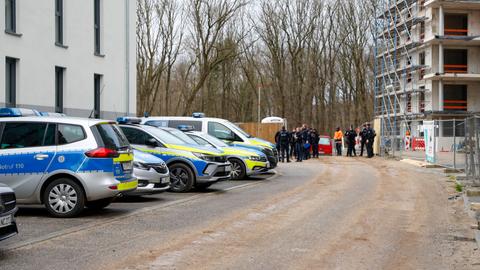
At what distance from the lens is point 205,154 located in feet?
52.5

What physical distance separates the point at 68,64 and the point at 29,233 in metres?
15.3

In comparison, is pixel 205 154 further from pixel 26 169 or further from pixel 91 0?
pixel 91 0

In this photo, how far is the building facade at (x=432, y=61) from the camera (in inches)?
2000

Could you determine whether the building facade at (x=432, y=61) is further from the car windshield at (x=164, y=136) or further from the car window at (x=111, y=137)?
the car window at (x=111, y=137)

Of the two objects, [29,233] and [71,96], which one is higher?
[71,96]

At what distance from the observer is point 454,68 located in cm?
5209

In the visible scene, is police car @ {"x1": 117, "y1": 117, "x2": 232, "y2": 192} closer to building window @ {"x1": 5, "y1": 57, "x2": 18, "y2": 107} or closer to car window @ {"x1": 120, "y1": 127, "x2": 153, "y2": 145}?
car window @ {"x1": 120, "y1": 127, "x2": 153, "y2": 145}

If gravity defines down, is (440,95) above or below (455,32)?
below

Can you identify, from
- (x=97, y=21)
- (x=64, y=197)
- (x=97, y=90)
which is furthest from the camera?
(x=97, y=90)

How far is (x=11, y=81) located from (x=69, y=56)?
346cm

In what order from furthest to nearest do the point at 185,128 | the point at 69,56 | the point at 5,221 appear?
the point at 69,56 → the point at 185,128 → the point at 5,221

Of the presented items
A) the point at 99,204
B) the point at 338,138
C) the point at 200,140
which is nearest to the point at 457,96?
the point at 338,138

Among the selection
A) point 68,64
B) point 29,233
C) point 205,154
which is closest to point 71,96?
point 68,64

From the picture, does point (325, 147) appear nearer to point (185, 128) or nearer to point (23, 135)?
point (185, 128)
